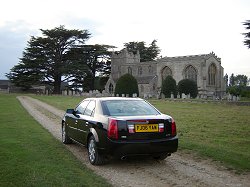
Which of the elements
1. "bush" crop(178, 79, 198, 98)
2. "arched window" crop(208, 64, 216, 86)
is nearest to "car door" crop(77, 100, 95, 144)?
"bush" crop(178, 79, 198, 98)

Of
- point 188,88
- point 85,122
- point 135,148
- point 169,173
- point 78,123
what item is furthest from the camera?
point 188,88

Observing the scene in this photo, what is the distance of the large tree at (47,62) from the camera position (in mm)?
67312

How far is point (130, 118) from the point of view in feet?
22.5

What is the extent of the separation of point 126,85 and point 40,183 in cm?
4672

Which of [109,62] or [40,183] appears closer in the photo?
[40,183]

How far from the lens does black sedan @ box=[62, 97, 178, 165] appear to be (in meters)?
6.71

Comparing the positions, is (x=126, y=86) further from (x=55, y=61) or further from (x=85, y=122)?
(x=85, y=122)

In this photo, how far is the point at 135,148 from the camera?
6695mm

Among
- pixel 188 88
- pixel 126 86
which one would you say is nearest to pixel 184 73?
pixel 188 88

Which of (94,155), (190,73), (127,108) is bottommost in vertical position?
(94,155)

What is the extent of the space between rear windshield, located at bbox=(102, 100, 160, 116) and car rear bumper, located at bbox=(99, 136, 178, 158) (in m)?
0.81

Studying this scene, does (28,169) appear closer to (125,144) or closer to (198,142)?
(125,144)

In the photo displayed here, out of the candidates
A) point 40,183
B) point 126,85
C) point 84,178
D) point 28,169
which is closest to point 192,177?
point 84,178

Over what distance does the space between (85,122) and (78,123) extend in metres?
0.64
